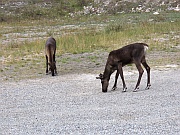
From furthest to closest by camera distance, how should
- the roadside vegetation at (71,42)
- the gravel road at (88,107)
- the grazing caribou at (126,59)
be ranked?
the roadside vegetation at (71,42) < the grazing caribou at (126,59) < the gravel road at (88,107)

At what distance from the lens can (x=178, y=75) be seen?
676 inches

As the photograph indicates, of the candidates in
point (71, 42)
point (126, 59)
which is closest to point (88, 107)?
point (126, 59)

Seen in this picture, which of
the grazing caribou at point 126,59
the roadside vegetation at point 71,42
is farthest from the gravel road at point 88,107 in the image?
the roadside vegetation at point 71,42

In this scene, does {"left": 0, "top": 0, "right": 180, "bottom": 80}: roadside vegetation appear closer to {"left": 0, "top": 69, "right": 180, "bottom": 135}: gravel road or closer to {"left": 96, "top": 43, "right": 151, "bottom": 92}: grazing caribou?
{"left": 0, "top": 69, "right": 180, "bottom": 135}: gravel road

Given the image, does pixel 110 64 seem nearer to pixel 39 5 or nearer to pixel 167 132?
pixel 167 132

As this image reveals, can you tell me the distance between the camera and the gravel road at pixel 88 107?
9.85m

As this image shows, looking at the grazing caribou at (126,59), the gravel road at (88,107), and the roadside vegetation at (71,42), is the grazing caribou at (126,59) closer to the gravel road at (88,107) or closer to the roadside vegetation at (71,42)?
the gravel road at (88,107)

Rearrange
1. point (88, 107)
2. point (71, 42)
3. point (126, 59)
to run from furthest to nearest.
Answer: point (71, 42) → point (126, 59) → point (88, 107)

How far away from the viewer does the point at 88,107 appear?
486 inches

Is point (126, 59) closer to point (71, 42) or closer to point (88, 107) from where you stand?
point (88, 107)

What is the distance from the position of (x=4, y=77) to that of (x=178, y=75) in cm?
674

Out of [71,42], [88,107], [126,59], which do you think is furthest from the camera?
[71,42]

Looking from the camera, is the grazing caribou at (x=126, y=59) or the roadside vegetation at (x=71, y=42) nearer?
the grazing caribou at (x=126, y=59)

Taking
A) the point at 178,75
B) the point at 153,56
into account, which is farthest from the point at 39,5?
the point at 178,75
